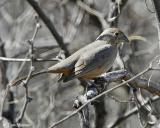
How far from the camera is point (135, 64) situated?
25.6 ft

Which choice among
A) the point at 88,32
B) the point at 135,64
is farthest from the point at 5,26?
the point at 135,64

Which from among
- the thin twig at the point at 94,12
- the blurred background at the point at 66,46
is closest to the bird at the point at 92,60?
the blurred background at the point at 66,46

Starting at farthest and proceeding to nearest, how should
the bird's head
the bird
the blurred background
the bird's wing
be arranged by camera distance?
the blurred background
the bird's head
the bird's wing
the bird

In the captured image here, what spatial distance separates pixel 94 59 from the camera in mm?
5660

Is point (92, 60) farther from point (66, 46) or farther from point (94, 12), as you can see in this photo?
point (94, 12)

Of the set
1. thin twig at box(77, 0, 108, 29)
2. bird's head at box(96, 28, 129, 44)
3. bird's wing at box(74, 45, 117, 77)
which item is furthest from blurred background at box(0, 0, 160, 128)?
bird's wing at box(74, 45, 117, 77)

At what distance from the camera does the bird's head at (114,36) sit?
5.80 m

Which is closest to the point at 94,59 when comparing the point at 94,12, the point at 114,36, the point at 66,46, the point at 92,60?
the point at 92,60

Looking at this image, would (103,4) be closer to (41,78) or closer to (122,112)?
(41,78)

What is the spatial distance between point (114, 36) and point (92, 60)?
0.41 m

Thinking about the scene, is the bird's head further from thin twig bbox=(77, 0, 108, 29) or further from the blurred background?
thin twig bbox=(77, 0, 108, 29)

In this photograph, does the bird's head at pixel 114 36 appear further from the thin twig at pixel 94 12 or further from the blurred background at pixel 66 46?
the thin twig at pixel 94 12

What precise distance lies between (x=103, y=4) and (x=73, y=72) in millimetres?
3768

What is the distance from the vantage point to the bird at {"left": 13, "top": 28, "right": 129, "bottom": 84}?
532 cm
